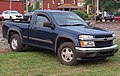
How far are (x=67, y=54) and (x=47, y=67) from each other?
0.80 metres

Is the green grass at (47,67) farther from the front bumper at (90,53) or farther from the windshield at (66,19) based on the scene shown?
the windshield at (66,19)

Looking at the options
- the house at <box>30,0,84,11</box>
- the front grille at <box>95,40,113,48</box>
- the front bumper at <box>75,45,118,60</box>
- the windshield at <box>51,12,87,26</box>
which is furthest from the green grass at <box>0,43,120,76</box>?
the house at <box>30,0,84,11</box>

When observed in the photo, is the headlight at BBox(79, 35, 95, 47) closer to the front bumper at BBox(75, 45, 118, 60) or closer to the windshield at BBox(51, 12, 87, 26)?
the front bumper at BBox(75, 45, 118, 60)

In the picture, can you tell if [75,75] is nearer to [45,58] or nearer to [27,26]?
[45,58]

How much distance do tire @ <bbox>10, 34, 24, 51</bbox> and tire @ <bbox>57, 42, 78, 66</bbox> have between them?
7.81ft

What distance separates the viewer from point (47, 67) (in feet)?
28.5

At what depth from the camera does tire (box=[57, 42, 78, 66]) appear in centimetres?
895

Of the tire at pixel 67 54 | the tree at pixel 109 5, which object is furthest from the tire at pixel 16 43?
the tree at pixel 109 5

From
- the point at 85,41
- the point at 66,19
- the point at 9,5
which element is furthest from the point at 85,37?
the point at 9,5

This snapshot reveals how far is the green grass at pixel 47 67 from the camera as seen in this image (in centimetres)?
800

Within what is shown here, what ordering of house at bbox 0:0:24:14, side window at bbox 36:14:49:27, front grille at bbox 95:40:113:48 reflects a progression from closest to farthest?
front grille at bbox 95:40:113:48
side window at bbox 36:14:49:27
house at bbox 0:0:24:14

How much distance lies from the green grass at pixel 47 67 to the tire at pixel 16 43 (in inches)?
26.8

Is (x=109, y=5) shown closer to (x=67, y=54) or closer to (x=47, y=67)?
(x=67, y=54)

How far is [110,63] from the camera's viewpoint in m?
9.53
